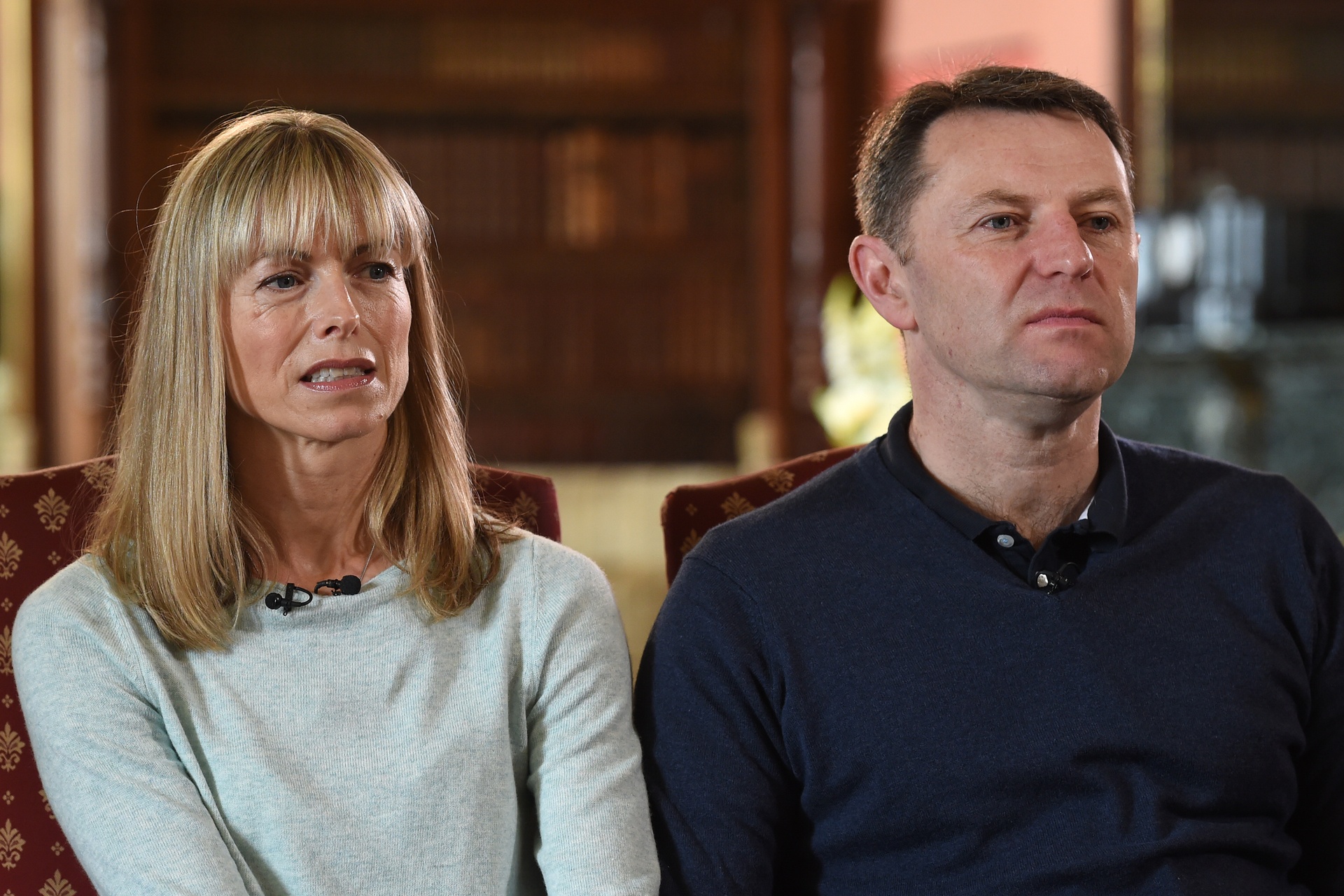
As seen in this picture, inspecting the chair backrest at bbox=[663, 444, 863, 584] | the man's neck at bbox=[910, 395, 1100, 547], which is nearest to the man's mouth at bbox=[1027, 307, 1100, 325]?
the man's neck at bbox=[910, 395, 1100, 547]

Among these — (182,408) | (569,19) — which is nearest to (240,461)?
(182,408)

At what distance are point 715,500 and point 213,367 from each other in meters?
0.57

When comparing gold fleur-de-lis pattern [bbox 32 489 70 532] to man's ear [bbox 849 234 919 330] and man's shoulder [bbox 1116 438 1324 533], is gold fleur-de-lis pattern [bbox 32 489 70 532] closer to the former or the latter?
man's ear [bbox 849 234 919 330]

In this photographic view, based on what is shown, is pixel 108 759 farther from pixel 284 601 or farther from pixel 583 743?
pixel 583 743

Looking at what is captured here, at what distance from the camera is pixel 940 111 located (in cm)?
143

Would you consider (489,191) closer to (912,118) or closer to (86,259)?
(86,259)

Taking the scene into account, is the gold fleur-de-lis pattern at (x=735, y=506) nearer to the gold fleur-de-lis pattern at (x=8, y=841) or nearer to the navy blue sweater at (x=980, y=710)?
the navy blue sweater at (x=980, y=710)

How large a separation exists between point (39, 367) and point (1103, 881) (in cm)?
378

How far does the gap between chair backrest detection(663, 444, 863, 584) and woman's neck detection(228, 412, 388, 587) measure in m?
0.34

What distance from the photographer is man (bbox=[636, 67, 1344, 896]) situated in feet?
4.17

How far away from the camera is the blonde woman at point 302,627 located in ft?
3.86

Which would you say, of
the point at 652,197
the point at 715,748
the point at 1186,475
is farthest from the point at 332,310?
the point at 652,197

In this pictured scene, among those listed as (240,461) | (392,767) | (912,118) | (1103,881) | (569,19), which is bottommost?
(1103,881)

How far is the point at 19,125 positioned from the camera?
13.3ft
